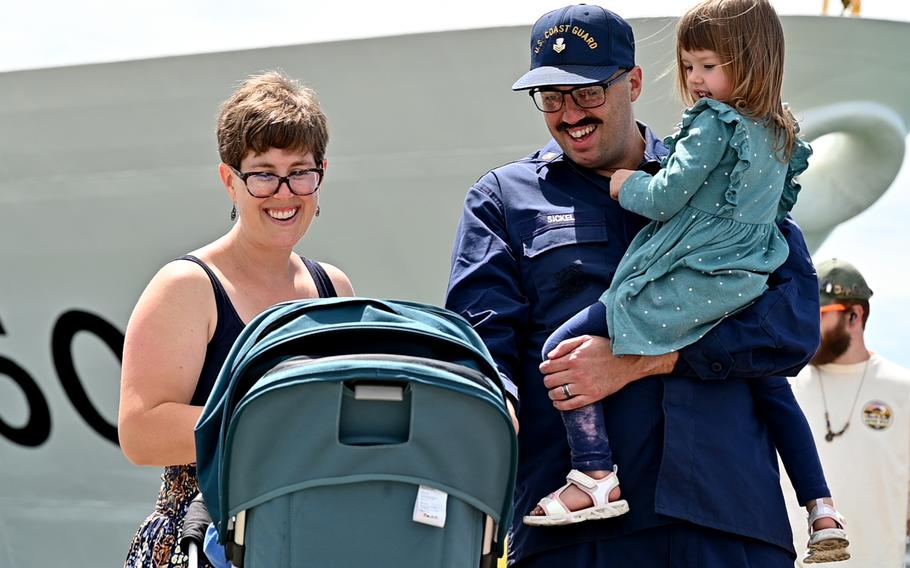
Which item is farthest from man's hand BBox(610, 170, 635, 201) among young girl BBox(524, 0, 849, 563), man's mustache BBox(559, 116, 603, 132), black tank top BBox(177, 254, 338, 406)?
black tank top BBox(177, 254, 338, 406)

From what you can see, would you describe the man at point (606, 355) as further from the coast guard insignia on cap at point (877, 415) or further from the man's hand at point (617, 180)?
the coast guard insignia on cap at point (877, 415)

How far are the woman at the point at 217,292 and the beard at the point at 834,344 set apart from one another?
9.03ft

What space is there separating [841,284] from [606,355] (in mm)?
2787

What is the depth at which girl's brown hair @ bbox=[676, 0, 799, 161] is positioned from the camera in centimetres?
252

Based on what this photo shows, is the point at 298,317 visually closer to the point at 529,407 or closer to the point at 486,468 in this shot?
the point at 486,468

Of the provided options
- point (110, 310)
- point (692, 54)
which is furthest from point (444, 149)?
point (692, 54)

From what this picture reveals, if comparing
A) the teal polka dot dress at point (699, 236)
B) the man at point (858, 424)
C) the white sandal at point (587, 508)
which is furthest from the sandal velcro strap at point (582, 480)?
the man at point (858, 424)

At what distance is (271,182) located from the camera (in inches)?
101

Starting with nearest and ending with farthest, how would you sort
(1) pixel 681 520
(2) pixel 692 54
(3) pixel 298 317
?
(3) pixel 298 317 < (1) pixel 681 520 < (2) pixel 692 54

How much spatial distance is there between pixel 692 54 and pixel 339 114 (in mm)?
3400

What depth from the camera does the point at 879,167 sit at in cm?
602

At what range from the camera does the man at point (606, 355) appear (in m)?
2.44

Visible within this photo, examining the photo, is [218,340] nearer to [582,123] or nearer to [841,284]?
[582,123]

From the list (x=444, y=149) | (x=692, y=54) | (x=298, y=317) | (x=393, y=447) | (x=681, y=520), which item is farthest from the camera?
(x=444, y=149)
